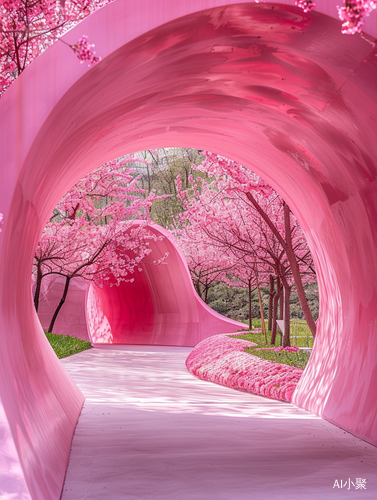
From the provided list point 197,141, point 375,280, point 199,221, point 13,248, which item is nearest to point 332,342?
point 375,280

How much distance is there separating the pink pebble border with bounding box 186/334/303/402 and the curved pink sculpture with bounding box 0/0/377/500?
94 centimetres

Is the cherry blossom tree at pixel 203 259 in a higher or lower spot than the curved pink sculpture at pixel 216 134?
higher

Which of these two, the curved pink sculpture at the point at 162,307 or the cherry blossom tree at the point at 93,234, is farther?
the curved pink sculpture at the point at 162,307

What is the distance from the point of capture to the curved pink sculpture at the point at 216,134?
3.04 meters

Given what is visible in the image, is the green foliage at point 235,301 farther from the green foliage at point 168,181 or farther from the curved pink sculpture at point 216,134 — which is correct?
the curved pink sculpture at point 216,134

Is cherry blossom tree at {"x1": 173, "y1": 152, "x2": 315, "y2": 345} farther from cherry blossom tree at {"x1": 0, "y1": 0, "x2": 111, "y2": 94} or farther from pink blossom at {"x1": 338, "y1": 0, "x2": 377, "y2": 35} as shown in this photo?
pink blossom at {"x1": 338, "y1": 0, "x2": 377, "y2": 35}

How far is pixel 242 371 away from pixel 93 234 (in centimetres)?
927

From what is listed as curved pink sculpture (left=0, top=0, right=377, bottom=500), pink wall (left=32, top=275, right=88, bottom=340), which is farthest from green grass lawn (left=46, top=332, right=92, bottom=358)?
curved pink sculpture (left=0, top=0, right=377, bottom=500)

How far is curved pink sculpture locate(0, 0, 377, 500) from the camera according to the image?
9.98 ft

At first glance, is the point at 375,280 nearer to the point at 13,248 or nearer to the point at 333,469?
the point at 333,469

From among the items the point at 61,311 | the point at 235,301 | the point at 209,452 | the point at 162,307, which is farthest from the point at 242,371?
the point at 235,301

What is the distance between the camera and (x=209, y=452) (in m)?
4.71

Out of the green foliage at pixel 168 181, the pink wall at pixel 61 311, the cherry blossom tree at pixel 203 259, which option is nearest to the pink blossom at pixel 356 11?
the pink wall at pixel 61 311

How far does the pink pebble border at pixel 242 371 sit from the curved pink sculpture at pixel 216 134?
94 cm
